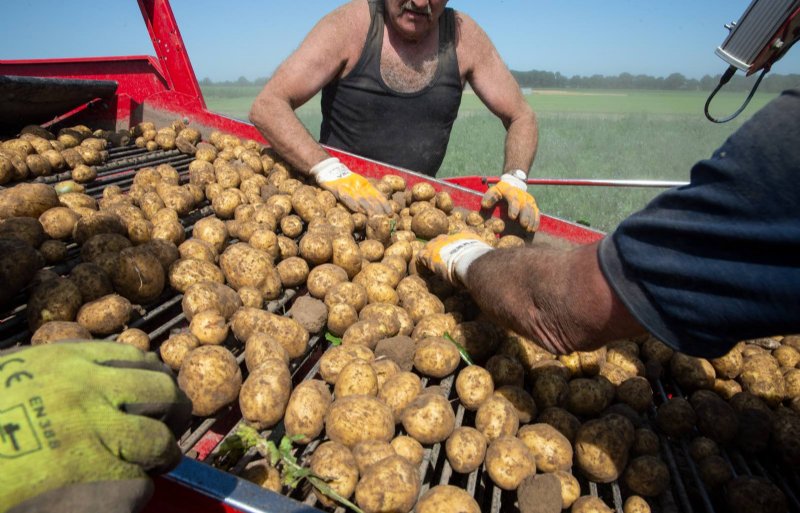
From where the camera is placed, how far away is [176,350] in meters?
1.83

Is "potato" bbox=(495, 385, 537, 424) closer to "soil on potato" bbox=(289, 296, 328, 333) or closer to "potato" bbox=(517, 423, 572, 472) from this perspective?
"potato" bbox=(517, 423, 572, 472)

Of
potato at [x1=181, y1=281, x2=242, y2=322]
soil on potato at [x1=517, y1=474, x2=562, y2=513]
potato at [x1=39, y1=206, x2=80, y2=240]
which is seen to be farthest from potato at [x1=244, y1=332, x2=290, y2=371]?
potato at [x1=39, y1=206, x2=80, y2=240]

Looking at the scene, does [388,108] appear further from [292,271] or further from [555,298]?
[555,298]

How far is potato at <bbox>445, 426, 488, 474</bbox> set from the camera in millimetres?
1696

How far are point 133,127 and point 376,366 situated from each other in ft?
11.6

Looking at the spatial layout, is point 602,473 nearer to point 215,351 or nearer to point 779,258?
point 779,258

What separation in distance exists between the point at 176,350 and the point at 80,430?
0.88 m

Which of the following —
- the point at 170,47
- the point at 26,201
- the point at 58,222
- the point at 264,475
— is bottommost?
the point at 264,475

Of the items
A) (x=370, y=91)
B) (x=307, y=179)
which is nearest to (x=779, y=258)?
(x=307, y=179)

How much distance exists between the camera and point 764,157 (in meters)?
1.06

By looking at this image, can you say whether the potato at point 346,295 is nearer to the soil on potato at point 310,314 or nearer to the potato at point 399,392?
the soil on potato at point 310,314

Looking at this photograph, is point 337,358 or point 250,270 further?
point 250,270

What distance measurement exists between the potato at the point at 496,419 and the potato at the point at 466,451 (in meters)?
0.07

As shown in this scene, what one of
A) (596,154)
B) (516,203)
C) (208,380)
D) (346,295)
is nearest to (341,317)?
(346,295)
